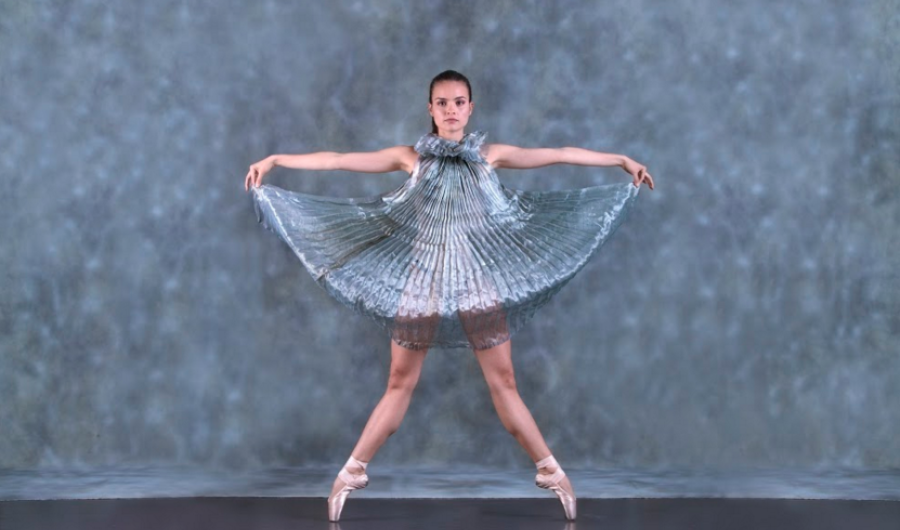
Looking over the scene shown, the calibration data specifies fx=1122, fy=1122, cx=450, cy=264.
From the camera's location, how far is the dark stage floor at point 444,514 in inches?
125

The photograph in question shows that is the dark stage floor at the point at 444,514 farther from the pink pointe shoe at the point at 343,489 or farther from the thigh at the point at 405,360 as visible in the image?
the thigh at the point at 405,360

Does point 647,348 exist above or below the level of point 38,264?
below

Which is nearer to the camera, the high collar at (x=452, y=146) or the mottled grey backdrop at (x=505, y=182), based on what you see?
the high collar at (x=452, y=146)

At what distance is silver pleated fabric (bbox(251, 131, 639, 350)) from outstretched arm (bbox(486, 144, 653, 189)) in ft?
0.20

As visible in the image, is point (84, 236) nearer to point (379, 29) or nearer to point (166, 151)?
point (166, 151)

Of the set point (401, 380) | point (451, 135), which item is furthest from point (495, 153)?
point (401, 380)

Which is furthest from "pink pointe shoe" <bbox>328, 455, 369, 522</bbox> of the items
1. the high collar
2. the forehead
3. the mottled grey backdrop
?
the forehead

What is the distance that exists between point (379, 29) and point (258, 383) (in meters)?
1.36

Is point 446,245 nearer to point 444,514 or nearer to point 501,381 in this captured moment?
point 501,381

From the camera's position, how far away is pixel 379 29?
4086 mm

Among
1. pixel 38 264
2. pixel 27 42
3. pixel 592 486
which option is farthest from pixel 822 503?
pixel 27 42

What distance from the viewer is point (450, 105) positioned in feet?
10.8

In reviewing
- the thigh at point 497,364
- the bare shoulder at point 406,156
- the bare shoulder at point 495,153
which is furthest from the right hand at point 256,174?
the thigh at point 497,364

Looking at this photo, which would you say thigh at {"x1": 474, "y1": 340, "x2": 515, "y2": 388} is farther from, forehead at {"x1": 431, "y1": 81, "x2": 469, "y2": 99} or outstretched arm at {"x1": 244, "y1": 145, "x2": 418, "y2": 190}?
forehead at {"x1": 431, "y1": 81, "x2": 469, "y2": 99}
